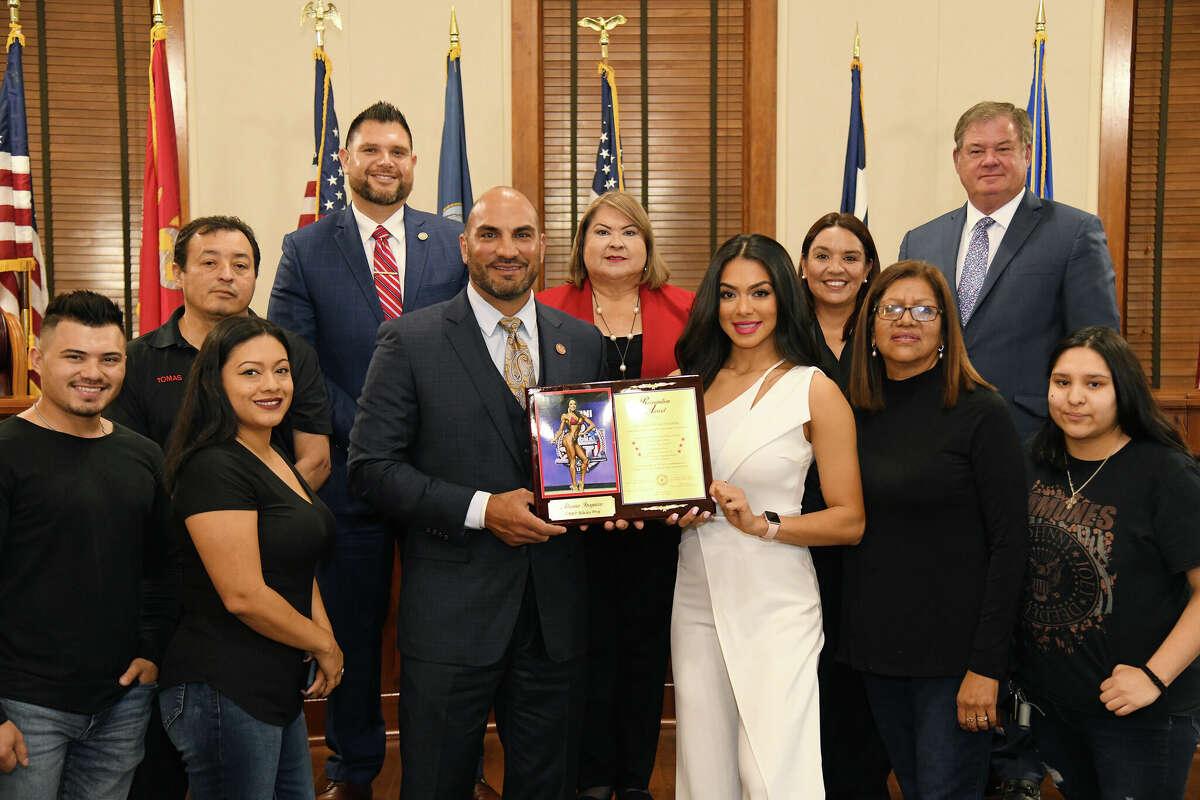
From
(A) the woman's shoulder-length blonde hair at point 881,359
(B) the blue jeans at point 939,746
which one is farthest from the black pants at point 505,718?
(A) the woman's shoulder-length blonde hair at point 881,359

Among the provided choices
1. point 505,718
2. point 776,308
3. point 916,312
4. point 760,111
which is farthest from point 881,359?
point 760,111

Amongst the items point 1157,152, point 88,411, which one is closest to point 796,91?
point 1157,152

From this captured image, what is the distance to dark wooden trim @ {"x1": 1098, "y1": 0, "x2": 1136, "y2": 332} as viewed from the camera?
4.96 meters

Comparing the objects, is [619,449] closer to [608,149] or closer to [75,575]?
[75,575]

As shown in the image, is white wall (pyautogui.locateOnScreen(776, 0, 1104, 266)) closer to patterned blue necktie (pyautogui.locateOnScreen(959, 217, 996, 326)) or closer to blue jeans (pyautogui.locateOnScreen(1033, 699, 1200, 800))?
patterned blue necktie (pyautogui.locateOnScreen(959, 217, 996, 326))

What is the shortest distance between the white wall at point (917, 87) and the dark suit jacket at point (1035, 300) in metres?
2.09

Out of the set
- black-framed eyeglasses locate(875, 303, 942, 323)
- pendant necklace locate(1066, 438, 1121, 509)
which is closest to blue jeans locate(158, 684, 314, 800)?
black-framed eyeglasses locate(875, 303, 942, 323)

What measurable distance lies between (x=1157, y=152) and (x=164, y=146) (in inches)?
205

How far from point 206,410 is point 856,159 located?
11.7 ft

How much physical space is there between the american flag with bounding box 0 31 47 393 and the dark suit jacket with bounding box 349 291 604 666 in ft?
9.41

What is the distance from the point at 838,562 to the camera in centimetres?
264

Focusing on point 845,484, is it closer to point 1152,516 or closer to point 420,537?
point 1152,516

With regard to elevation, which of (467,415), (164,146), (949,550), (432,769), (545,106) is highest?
(545,106)

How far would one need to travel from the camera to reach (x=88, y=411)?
6.83 feet
